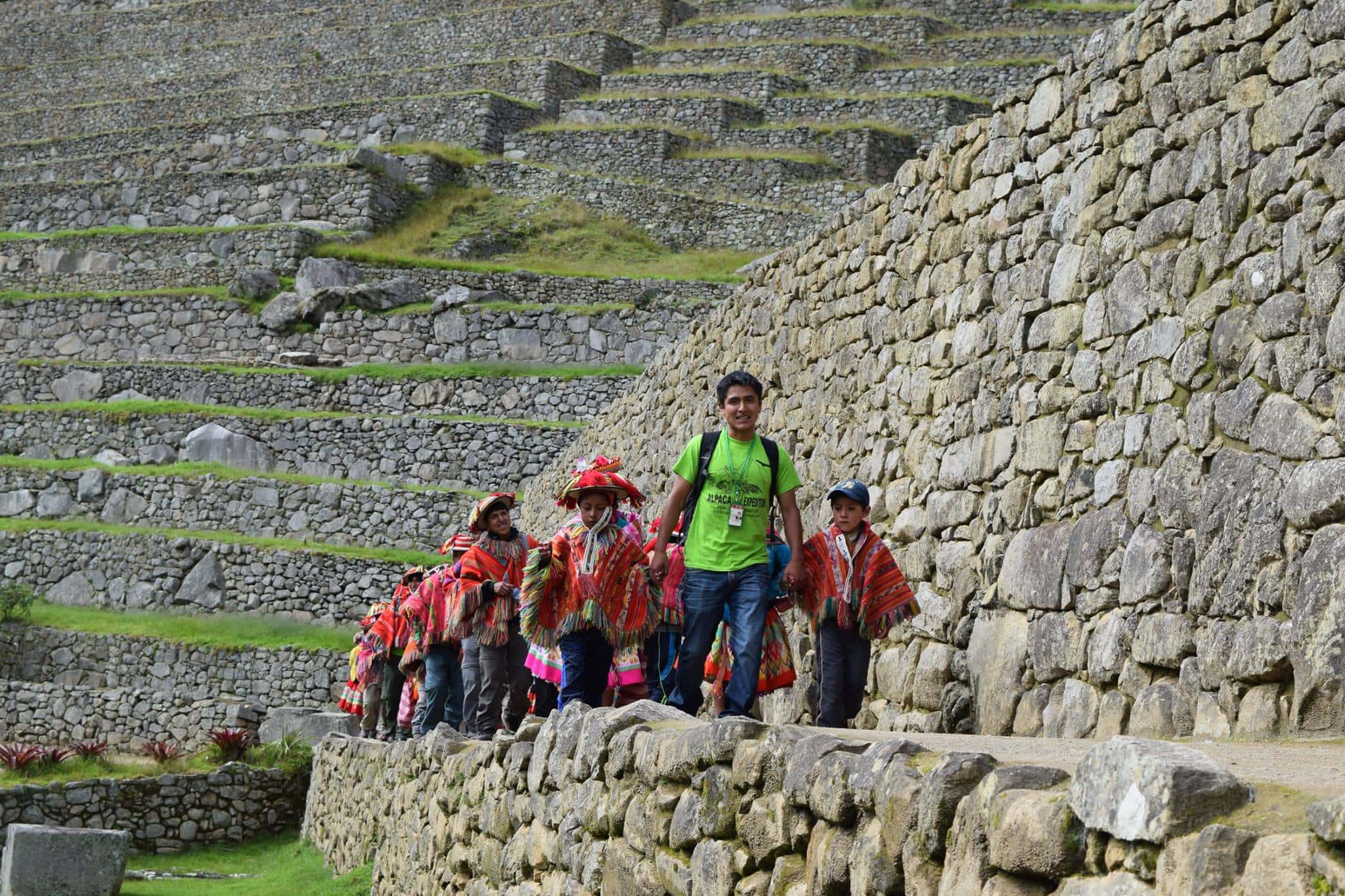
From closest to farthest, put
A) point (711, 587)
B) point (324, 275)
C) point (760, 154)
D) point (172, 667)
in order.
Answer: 1. point (711, 587)
2. point (172, 667)
3. point (324, 275)
4. point (760, 154)

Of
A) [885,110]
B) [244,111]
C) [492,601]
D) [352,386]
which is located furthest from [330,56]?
[492,601]

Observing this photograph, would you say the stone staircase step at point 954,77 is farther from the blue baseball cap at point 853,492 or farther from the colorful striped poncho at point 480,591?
the blue baseball cap at point 853,492

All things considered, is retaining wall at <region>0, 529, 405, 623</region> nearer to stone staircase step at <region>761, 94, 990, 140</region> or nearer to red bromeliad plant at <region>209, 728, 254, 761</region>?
red bromeliad plant at <region>209, 728, 254, 761</region>

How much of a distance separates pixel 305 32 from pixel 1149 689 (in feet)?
131

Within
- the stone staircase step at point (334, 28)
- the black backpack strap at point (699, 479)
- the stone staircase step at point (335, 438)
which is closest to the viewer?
the black backpack strap at point (699, 479)

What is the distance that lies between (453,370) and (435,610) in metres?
15.1

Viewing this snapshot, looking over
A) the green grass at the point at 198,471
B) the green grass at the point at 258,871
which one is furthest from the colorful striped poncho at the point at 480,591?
the green grass at the point at 198,471

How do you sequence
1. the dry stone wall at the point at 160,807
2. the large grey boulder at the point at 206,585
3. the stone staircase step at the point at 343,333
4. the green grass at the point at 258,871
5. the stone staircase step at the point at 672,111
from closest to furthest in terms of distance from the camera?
the green grass at the point at 258,871
the dry stone wall at the point at 160,807
the large grey boulder at the point at 206,585
the stone staircase step at the point at 343,333
the stone staircase step at the point at 672,111

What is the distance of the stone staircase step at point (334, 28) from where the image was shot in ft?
124

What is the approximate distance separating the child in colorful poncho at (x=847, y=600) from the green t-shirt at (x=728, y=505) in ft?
0.89

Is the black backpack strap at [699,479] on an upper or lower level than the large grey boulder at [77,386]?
lower

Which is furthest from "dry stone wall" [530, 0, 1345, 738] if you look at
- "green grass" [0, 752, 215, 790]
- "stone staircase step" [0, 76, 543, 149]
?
"stone staircase step" [0, 76, 543, 149]

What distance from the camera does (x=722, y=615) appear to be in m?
6.61

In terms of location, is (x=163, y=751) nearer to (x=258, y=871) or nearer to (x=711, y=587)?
(x=258, y=871)
